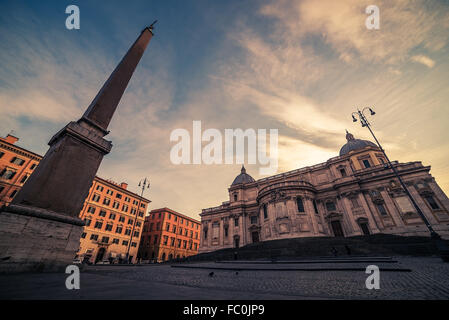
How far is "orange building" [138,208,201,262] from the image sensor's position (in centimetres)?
4170

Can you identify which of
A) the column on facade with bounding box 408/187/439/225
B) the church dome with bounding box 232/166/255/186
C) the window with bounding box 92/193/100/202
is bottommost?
the column on facade with bounding box 408/187/439/225

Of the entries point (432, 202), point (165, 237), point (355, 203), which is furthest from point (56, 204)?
point (165, 237)

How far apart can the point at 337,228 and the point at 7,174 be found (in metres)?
47.3

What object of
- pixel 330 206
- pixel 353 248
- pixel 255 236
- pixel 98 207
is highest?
pixel 98 207

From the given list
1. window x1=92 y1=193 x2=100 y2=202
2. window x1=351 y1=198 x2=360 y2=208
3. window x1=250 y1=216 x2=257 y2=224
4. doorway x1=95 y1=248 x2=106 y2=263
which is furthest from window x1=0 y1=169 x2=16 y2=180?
window x1=351 y1=198 x2=360 y2=208

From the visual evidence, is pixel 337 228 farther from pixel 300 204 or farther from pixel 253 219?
pixel 253 219

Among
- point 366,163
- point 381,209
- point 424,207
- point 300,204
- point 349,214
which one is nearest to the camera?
point 424,207

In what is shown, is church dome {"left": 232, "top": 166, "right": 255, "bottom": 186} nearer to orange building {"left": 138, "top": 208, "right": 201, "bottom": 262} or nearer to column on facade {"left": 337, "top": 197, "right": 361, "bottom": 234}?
column on facade {"left": 337, "top": 197, "right": 361, "bottom": 234}

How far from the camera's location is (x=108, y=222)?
Answer: 1332 inches

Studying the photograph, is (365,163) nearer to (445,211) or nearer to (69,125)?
(445,211)

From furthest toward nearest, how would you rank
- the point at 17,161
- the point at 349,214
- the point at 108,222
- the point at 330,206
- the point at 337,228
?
the point at 108,222 < the point at 330,206 < the point at 17,161 < the point at 337,228 < the point at 349,214

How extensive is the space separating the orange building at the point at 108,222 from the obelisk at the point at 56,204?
2444 cm
